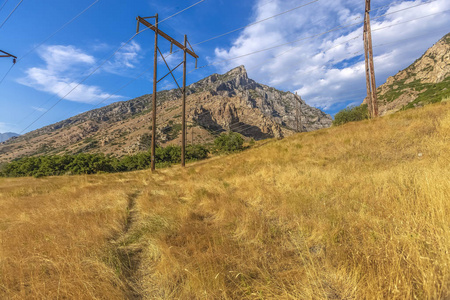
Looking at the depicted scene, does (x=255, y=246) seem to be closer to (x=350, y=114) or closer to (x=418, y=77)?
(x=350, y=114)

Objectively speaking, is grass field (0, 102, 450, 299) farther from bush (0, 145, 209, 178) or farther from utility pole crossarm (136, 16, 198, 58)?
bush (0, 145, 209, 178)

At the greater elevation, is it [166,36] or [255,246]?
[166,36]

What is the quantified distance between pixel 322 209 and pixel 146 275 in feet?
11.8

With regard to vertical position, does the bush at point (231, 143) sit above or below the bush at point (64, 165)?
above

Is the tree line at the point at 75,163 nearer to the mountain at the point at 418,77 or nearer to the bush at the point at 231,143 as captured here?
the bush at the point at 231,143

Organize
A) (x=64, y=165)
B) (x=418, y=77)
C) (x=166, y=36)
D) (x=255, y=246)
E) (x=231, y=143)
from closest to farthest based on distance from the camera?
(x=255, y=246)
(x=166, y=36)
(x=64, y=165)
(x=231, y=143)
(x=418, y=77)

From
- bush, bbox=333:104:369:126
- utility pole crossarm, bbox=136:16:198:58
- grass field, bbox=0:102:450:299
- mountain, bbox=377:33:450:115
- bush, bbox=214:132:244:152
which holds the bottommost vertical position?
grass field, bbox=0:102:450:299

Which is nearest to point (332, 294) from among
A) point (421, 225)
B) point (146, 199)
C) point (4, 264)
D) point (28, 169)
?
point (421, 225)

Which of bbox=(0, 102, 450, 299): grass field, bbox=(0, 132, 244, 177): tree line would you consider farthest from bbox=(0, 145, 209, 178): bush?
bbox=(0, 102, 450, 299): grass field

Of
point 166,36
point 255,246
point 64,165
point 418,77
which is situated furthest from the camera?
point 418,77

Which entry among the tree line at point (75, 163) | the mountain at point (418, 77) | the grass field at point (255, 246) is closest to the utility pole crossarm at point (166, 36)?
the tree line at point (75, 163)

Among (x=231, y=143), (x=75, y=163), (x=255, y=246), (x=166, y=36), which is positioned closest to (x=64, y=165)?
(x=75, y=163)

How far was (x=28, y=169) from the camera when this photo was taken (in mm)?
30781

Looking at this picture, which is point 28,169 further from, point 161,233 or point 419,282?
point 419,282
